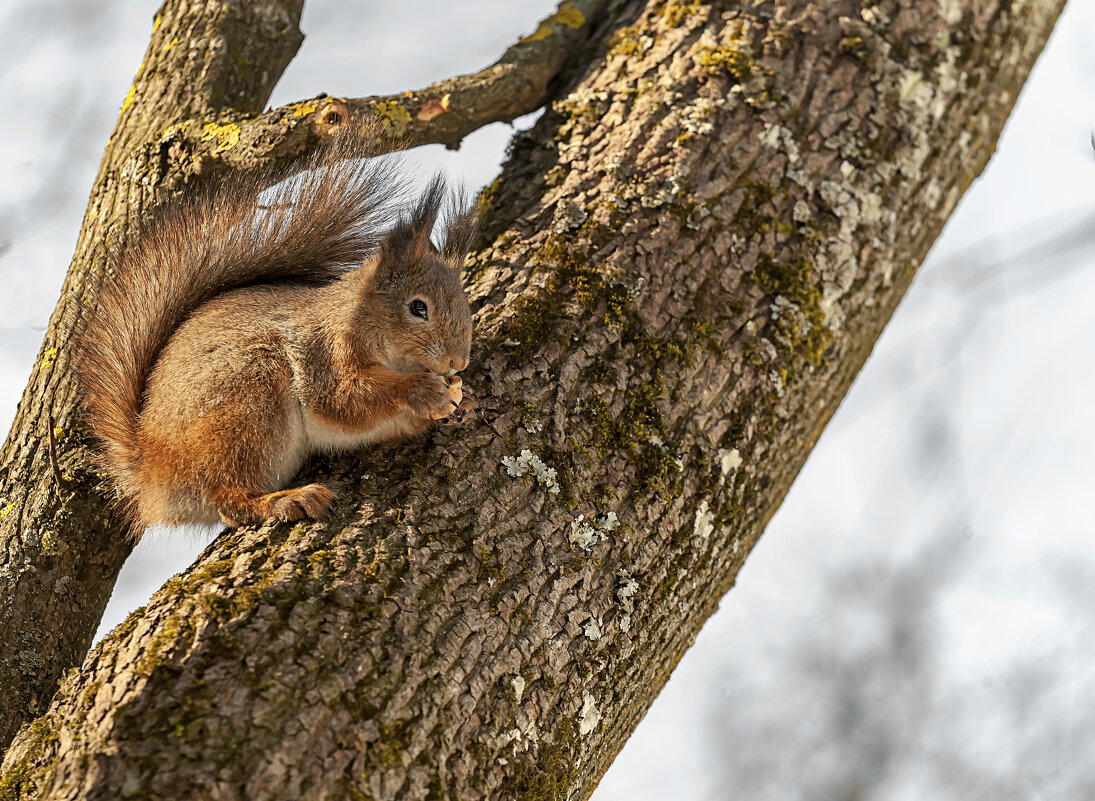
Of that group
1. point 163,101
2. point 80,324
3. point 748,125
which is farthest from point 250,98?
point 748,125

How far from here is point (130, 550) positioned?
93.4 inches

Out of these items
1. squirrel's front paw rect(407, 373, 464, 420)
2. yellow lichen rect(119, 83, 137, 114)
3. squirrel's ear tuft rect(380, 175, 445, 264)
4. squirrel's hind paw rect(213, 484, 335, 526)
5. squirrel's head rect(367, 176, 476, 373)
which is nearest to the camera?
squirrel's hind paw rect(213, 484, 335, 526)

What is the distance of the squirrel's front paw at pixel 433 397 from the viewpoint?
6.63ft

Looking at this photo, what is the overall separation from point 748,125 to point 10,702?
2444mm

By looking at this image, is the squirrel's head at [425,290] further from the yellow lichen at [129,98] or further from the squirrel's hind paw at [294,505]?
the yellow lichen at [129,98]

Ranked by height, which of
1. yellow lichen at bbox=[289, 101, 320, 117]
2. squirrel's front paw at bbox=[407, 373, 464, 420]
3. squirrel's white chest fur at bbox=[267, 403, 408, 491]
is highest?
yellow lichen at bbox=[289, 101, 320, 117]

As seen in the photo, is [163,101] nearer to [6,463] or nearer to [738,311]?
A: [6,463]

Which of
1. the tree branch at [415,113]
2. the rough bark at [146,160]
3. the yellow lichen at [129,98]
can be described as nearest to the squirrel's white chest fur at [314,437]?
the rough bark at [146,160]

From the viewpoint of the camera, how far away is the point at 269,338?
2.15 m

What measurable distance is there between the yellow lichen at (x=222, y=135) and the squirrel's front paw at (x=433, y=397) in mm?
1005

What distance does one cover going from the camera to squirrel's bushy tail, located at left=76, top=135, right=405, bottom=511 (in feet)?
7.26

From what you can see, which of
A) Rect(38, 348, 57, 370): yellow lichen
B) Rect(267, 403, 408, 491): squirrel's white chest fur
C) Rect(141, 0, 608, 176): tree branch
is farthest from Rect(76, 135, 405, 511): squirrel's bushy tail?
Rect(267, 403, 408, 491): squirrel's white chest fur

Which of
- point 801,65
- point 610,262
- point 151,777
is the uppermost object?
point 801,65

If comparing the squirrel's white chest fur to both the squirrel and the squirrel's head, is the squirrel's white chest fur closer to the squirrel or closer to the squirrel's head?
the squirrel
